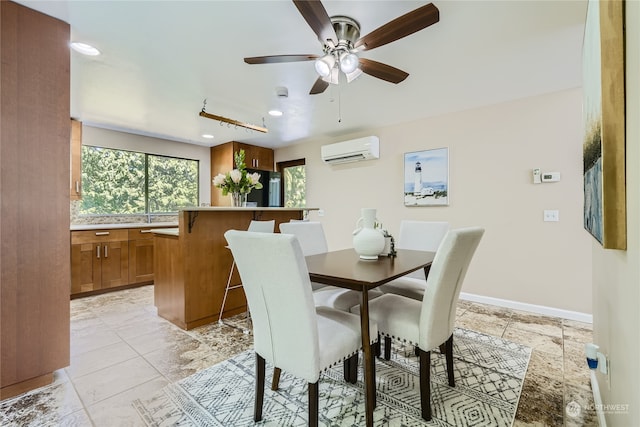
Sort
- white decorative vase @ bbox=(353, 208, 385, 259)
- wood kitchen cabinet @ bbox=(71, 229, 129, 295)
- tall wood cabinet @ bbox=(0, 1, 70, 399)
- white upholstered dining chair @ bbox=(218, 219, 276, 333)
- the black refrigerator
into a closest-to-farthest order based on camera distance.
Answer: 1. tall wood cabinet @ bbox=(0, 1, 70, 399)
2. white decorative vase @ bbox=(353, 208, 385, 259)
3. white upholstered dining chair @ bbox=(218, 219, 276, 333)
4. wood kitchen cabinet @ bbox=(71, 229, 129, 295)
5. the black refrigerator

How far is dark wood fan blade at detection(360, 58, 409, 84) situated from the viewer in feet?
6.29

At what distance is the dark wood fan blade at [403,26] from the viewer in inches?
55.9

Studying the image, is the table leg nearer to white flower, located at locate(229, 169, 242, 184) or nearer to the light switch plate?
white flower, located at locate(229, 169, 242, 184)

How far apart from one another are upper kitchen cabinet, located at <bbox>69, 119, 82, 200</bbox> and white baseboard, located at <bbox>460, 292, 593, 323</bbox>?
5.14 meters

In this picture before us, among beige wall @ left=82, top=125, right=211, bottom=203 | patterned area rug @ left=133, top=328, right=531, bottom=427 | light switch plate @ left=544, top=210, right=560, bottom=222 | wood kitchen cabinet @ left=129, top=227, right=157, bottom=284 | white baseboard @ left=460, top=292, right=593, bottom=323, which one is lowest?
patterned area rug @ left=133, top=328, right=531, bottom=427

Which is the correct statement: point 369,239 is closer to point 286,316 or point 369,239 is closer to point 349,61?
point 286,316

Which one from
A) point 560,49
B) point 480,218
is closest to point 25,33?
point 560,49

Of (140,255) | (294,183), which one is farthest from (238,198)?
(294,183)

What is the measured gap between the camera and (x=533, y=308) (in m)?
3.13

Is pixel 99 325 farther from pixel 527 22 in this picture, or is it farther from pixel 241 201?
pixel 527 22

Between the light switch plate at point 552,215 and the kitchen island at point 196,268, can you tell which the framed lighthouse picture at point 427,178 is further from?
the kitchen island at point 196,268

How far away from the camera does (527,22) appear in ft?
6.19

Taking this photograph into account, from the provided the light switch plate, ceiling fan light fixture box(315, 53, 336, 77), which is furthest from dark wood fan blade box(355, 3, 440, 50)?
the light switch plate

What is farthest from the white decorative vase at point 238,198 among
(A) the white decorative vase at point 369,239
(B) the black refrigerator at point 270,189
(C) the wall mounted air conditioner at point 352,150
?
(B) the black refrigerator at point 270,189
